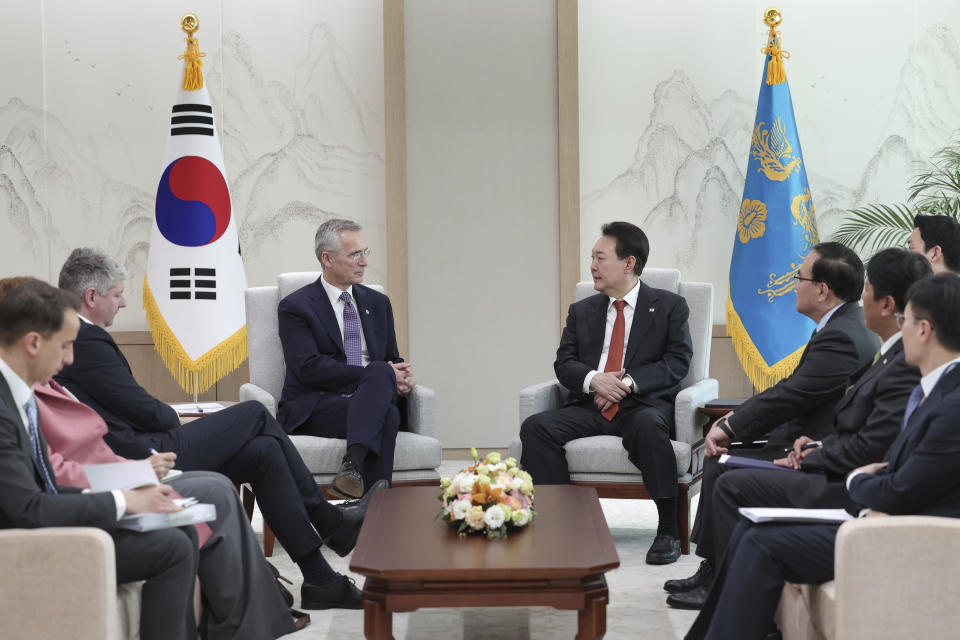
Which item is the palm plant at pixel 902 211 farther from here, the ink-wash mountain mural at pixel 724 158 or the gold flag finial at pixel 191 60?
the gold flag finial at pixel 191 60

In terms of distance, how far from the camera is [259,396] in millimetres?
4418

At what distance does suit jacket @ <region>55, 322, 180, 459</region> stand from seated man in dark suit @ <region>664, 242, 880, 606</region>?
1.92 meters

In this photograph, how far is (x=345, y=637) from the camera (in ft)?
10.7

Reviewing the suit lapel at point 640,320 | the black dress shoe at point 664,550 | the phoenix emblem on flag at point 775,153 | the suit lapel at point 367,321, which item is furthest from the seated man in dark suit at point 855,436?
the phoenix emblem on flag at point 775,153

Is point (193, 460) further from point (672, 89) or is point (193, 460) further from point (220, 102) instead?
point (672, 89)

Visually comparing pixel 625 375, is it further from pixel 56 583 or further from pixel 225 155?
pixel 225 155

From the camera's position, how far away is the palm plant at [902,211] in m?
5.93

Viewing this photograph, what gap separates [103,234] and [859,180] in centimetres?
462

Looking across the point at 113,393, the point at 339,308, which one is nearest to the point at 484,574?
the point at 113,393

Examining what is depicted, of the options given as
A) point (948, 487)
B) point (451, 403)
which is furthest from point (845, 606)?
point (451, 403)

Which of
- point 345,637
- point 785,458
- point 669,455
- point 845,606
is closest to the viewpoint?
point 845,606

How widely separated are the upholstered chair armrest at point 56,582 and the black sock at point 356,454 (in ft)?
5.67

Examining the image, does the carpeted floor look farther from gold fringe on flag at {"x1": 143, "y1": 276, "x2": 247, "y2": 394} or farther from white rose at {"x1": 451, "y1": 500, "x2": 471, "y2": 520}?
gold fringe on flag at {"x1": 143, "y1": 276, "x2": 247, "y2": 394}

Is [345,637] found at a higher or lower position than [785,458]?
lower
